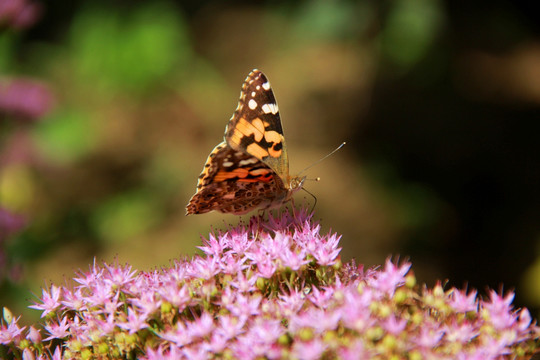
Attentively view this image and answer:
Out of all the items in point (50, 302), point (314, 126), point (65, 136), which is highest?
point (314, 126)

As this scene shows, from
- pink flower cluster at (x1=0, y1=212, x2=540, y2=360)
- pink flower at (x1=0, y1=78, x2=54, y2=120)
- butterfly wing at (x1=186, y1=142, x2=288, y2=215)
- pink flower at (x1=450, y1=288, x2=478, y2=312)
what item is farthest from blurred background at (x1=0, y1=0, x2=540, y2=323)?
pink flower at (x1=450, y1=288, x2=478, y2=312)

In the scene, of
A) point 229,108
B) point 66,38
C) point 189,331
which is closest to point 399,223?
point 229,108

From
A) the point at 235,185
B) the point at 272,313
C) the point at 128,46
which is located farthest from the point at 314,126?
the point at 272,313

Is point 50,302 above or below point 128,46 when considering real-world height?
below

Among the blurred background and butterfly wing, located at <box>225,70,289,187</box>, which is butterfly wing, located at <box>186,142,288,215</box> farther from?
the blurred background

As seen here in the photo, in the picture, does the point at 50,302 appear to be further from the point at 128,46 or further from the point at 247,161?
the point at 128,46

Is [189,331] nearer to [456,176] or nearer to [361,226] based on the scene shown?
[361,226]

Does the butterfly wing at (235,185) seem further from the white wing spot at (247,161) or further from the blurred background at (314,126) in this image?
the blurred background at (314,126)
